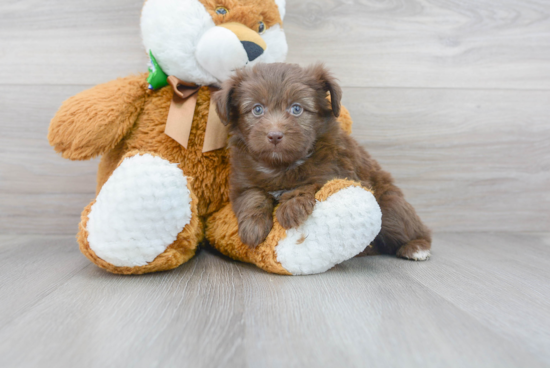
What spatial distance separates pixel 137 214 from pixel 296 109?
0.53m

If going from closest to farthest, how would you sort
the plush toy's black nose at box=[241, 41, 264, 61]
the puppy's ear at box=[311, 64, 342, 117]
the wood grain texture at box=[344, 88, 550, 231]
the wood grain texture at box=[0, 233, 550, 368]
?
the wood grain texture at box=[0, 233, 550, 368] < the puppy's ear at box=[311, 64, 342, 117] < the plush toy's black nose at box=[241, 41, 264, 61] < the wood grain texture at box=[344, 88, 550, 231]

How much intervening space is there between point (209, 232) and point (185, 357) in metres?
0.69

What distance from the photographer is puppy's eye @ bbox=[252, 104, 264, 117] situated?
1.14m

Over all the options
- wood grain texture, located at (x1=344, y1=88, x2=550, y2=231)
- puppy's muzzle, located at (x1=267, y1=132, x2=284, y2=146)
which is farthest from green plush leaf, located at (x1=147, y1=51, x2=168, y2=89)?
wood grain texture, located at (x1=344, y1=88, x2=550, y2=231)

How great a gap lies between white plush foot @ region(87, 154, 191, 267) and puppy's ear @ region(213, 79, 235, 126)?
0.22 meters

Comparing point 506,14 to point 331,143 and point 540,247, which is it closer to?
point 540,247

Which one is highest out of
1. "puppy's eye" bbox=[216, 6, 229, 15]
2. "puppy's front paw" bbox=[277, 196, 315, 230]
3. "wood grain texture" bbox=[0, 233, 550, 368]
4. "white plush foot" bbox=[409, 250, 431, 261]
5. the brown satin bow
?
"puppy's eye" bbox=[216, 6, 229, 15]

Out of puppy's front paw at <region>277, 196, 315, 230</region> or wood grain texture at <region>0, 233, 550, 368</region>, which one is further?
puppy's front paw at <region>277, 196, 315, 230</region>

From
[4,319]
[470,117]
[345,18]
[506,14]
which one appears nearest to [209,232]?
[4,319]

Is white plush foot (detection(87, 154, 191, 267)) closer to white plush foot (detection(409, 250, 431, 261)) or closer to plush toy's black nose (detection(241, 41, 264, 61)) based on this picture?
plush toy's black nose (detection(241, 41, 264, 61))

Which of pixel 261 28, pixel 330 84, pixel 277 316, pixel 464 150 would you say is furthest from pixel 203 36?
pixel 464 150

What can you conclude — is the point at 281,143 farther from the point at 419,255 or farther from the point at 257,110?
the point at 419,255

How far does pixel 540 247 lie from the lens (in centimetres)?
164

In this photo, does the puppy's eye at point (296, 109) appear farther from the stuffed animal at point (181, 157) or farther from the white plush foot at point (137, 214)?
the white plush foot at point (137, 214)
